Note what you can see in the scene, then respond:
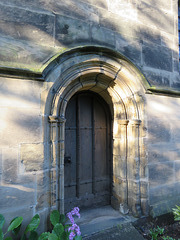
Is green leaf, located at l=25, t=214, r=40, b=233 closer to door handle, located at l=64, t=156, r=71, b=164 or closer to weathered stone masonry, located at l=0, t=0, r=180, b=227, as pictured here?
weathered stone masonry, located at l=0, t=0, r=180, b=227

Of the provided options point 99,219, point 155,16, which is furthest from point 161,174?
point 155,16

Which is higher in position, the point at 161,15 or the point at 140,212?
the point at 161,15

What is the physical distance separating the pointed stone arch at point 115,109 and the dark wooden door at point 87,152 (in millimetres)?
191

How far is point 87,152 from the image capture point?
272 cm

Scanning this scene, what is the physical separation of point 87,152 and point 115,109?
0.89 m

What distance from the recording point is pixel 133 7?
269cm

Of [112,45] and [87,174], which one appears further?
[87,174]

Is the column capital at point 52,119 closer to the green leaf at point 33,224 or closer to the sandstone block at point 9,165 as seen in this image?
the sandstone block at point 9,165

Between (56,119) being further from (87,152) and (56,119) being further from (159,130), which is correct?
(159,130)

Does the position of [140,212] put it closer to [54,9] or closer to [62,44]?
[62,44]

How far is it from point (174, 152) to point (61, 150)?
2131 mm

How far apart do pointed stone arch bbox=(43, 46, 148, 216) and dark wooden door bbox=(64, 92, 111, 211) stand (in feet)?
0.63

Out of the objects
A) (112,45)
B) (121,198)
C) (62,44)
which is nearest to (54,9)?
(62,44)

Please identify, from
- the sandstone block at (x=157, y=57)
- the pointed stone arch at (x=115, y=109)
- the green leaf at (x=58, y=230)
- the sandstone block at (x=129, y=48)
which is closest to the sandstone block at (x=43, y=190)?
the pointed stone arch at (x=115, y=109)
